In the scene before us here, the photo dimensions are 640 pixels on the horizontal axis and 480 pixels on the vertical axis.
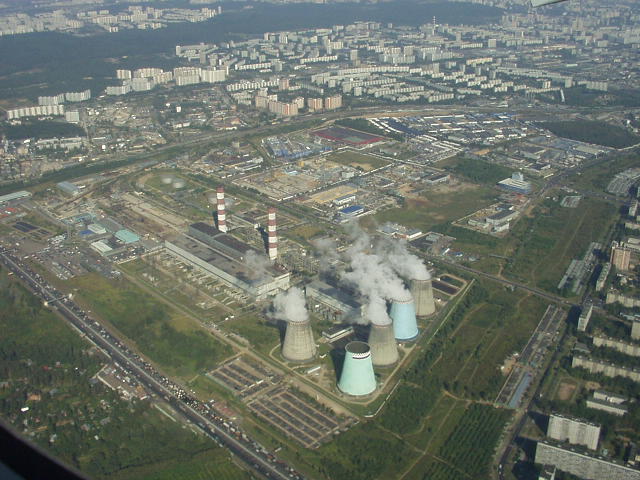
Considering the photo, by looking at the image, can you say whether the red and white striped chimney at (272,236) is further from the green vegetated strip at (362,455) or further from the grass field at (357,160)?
the grass field at (357,160)

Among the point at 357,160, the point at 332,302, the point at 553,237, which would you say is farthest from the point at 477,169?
the point at 332,302

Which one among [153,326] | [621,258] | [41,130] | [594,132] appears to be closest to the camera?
[153,326]

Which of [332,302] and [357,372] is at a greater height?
[357,372]

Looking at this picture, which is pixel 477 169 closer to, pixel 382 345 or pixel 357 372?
pixel 382 345

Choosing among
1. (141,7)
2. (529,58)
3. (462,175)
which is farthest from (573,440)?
(141,7)

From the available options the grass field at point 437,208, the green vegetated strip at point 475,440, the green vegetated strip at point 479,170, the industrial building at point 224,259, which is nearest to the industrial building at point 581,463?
the green vegetated strip at point 475,440

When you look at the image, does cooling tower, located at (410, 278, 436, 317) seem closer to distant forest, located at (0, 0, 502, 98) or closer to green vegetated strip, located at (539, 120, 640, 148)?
green vegetated strip, located at (539, 120, 640, 148)
